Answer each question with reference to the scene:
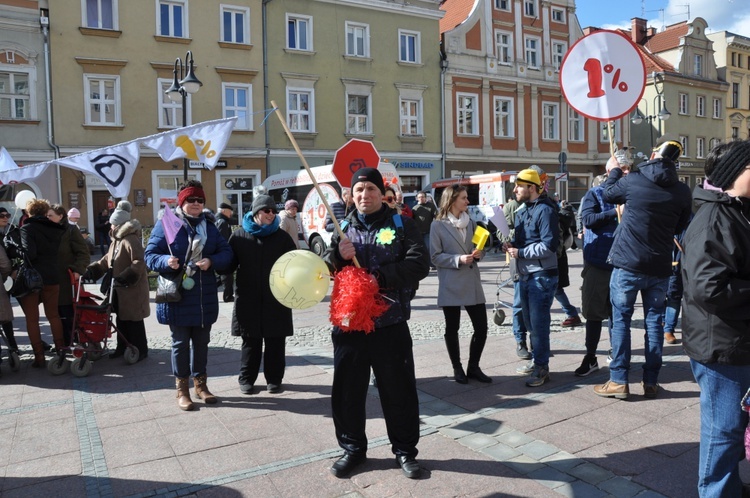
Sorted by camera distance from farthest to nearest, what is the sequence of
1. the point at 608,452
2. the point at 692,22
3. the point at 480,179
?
the point at 692,22 → the point at 480,179 → the point at 608,452

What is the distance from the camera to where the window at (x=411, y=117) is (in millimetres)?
26984

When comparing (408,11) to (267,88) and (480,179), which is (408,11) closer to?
(267,88)

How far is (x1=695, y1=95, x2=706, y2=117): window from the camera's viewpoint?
40.6 m

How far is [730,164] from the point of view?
2818mm

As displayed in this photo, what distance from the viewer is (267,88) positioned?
2380 centimetres

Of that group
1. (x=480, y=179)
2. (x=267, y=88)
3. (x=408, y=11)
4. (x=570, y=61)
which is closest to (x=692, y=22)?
(x=408, y=11)

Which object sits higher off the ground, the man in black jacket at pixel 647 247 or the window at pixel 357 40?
the window at pixel 357 40

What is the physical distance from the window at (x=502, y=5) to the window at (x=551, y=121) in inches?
210

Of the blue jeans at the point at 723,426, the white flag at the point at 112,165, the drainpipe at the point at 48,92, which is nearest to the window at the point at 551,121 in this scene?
the drainpipe at the point at 48,92

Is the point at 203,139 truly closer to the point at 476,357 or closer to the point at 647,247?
the point at 476,357

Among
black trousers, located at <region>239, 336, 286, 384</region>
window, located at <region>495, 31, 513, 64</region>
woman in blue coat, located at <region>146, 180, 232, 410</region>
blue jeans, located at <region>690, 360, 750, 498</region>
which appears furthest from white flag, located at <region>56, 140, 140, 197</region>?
window, located at <region>495, 31, 513, 64</region>

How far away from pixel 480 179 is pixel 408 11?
32.2 feet

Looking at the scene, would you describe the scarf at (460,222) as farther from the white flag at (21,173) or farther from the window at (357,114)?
the window at (357,114)

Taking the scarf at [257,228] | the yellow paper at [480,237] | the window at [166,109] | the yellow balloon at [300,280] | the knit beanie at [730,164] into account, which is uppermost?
the window at [166,109]
